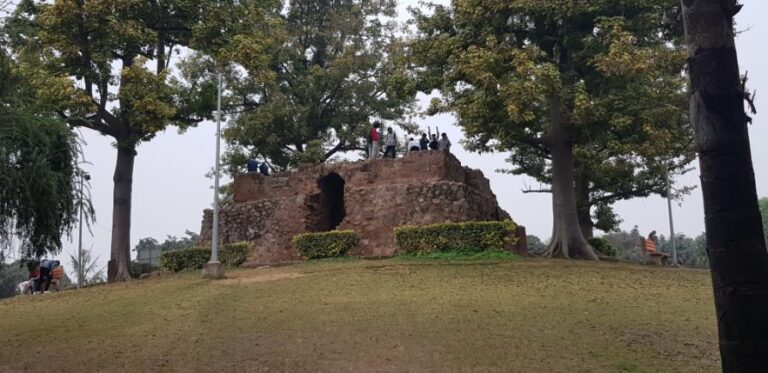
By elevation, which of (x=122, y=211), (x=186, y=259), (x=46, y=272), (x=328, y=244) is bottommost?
(x=46, y=272)

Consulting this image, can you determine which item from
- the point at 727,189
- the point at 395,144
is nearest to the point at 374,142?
the point at 395,144

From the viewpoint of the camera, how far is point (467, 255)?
56.4 feet

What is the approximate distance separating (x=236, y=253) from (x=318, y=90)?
9481 mm

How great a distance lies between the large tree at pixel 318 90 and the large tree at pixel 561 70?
747cm

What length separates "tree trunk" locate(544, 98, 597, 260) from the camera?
63.3 feet

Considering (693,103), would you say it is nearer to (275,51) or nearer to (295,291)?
(295,291)

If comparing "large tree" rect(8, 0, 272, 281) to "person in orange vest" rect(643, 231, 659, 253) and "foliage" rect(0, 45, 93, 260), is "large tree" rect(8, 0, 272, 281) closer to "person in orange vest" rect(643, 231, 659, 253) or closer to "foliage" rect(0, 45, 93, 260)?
"foliage" rect(0, 45, 93, 260)

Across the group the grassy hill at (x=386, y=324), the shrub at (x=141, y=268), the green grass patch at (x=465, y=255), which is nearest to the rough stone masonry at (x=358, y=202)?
the green grass patch at (x=465, y=255)

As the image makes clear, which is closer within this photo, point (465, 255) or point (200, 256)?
point (465, 255)

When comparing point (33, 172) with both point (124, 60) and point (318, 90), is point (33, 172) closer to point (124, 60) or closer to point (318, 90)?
point (124, 60)

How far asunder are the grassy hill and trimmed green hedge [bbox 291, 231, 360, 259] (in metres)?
3.46

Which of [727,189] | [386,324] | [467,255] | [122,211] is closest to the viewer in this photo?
[727,189]

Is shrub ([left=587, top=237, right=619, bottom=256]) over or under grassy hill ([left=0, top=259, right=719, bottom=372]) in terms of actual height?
over

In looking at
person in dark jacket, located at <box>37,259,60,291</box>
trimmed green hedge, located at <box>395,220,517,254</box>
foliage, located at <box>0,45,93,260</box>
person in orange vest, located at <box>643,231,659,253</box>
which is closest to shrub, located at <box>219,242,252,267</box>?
person in dark jacket, located at <box>37,259,60,291</box>
